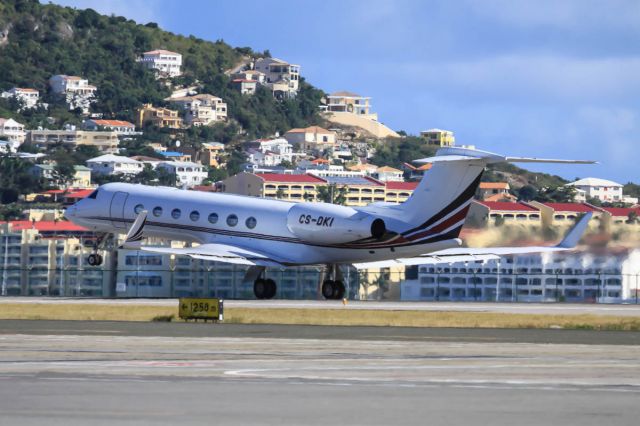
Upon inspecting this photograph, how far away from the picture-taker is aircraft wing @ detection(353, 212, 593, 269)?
60594 millimetres

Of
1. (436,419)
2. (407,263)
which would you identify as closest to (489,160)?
(407,263)

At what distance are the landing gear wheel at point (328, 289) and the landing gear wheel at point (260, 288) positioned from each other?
2267mm

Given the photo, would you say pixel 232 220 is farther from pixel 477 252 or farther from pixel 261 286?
pixel 477 252

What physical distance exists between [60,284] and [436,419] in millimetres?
60258

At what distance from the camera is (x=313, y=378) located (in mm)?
25844

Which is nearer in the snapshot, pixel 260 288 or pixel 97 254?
pixel 260 288

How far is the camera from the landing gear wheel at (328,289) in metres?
61.1

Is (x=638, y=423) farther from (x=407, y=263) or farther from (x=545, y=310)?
(x=407, y=263)

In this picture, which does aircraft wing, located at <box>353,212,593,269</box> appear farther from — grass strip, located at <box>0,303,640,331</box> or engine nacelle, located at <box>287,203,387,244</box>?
grass strip, located at <box>0,303,640,331</box>

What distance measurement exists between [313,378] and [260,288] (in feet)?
120

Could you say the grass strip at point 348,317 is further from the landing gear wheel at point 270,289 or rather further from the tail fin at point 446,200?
the landing gear wheel at point 270,289

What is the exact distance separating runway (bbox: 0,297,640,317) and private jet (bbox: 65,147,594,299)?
1.79 metres

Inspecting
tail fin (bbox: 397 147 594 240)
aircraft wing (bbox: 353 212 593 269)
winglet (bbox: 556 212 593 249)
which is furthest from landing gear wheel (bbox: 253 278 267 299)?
winglet (bbox: 556 212 593 249)

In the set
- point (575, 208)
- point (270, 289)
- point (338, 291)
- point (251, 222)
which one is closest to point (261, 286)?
point (270, 289)
